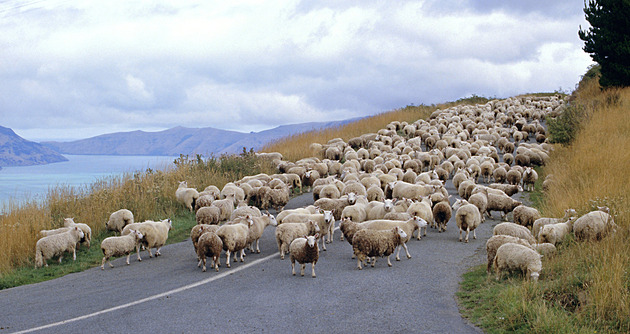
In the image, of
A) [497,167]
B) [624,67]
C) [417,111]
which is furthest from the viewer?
[417,111]

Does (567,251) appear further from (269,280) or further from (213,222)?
(213,222)

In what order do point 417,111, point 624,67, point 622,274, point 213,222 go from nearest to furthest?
point 622,274, point 213,222, point 624,67, point 417,111

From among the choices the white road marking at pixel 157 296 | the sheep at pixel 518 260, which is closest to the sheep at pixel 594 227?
the sheep at pixel 518 260

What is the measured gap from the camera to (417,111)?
51.2 meters

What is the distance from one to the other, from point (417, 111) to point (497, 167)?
2953 centimetres

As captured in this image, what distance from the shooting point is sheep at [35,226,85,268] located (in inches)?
510


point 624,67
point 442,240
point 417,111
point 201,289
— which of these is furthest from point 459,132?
point 201,289

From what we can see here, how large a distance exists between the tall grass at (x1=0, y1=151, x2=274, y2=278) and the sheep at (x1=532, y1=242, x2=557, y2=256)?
1116cm

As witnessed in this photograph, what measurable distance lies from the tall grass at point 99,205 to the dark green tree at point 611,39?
25842 millimetres

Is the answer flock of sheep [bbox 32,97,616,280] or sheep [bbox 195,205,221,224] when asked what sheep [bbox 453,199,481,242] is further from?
sheep [bbox 195,205,221,224]

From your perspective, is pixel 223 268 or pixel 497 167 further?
pixel 497 167

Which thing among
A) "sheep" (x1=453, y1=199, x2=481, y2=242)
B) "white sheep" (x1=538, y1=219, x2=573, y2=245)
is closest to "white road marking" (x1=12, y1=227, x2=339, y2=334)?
"sheep" (x1=453, y1=199, x2=481, y2=242)

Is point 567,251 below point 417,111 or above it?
below

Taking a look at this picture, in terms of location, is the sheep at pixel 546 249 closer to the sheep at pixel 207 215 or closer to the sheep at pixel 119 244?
the sheep at pixel 207 215
